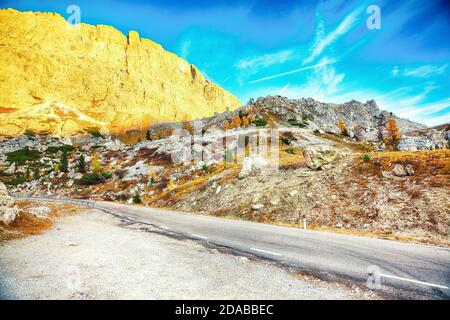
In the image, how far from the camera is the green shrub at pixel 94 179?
221 feet

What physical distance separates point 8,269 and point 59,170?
8847 centimetres

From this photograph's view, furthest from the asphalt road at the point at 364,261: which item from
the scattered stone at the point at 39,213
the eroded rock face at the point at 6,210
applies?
the scattered stone at the point at 39,213

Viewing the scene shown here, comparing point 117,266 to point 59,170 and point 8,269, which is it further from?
point 59,170

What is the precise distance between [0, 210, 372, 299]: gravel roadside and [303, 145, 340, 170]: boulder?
19.4m

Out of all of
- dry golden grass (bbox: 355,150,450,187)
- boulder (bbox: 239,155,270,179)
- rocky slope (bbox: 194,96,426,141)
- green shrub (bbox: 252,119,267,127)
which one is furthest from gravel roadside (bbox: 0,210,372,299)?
rocky slope (bbox: 194,96,426,141)

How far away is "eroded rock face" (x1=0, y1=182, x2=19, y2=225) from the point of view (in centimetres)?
1234

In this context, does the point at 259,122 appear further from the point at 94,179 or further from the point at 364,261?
the point at 364,261

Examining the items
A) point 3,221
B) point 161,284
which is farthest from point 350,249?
point 3,221

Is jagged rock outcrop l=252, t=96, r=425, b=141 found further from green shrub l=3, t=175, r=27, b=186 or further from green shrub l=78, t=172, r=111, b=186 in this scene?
green shrub l=3, t=175, r=27, b=186

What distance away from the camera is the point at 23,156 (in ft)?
414

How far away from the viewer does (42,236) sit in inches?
467

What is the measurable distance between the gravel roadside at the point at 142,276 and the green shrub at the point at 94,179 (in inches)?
2457

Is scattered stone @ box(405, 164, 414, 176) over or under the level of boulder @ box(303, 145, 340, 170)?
under

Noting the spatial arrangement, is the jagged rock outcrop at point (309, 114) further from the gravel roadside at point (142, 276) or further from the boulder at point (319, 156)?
the gravel roadside at point (142, 276)
